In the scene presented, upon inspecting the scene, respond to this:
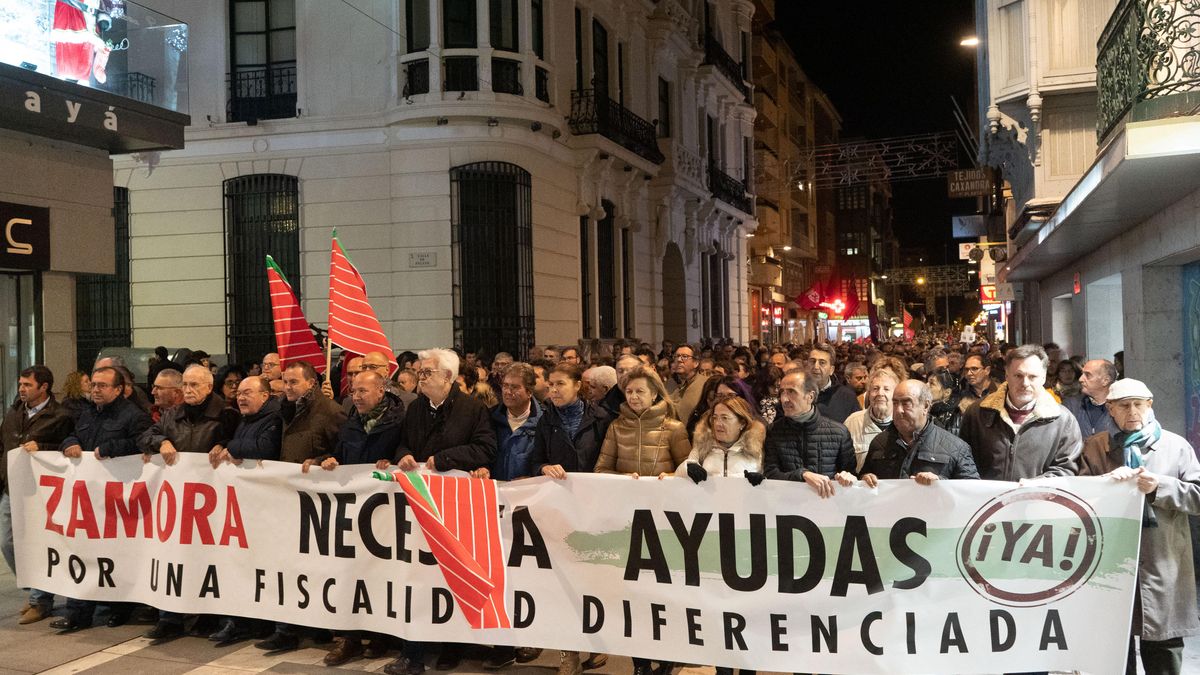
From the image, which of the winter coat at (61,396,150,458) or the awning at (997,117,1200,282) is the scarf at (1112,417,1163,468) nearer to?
the awning at (997,117,1200,282)

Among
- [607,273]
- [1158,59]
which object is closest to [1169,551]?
[1158,59]

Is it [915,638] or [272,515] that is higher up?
[272,515]

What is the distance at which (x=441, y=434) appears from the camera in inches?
250

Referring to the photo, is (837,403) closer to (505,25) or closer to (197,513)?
(197,513)

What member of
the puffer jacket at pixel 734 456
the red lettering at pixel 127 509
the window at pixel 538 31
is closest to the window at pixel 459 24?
the window at pixel 538 31

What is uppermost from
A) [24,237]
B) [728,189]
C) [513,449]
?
[728,189]

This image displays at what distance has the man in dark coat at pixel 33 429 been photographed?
745 centimetres

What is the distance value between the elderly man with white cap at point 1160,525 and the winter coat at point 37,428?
7.02 m

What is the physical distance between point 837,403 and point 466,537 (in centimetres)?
430

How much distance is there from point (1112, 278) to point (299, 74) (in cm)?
1399

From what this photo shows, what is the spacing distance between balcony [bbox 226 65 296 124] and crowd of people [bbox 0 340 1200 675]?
11.8 metres

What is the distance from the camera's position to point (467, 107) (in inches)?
692

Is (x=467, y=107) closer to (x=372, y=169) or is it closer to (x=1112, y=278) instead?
(x=372, y=169)

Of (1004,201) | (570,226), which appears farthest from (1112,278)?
(1004,201)
